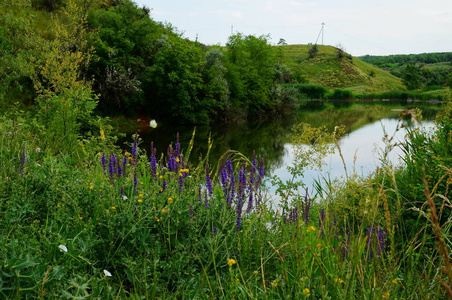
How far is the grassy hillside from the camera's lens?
82188mm

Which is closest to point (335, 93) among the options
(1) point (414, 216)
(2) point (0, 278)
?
(1) point (414, 216)

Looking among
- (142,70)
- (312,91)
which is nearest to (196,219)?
(142,70)

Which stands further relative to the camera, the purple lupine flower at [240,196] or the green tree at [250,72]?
the green tree at [250,72]

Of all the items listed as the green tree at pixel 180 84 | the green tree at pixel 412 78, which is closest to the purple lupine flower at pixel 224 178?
the green tree at pixel 180 84

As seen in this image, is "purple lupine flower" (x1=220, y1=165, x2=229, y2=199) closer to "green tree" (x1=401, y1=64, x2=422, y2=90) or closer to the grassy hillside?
the grassy hillside

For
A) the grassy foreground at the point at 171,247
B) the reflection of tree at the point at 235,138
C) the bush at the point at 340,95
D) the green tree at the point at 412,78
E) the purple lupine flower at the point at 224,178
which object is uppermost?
the green tree at the point at 412,78

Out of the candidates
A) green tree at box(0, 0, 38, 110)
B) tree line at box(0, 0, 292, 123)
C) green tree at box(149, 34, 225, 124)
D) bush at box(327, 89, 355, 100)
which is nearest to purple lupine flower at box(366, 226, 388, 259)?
green tree at box(0, 0, 38, 110)

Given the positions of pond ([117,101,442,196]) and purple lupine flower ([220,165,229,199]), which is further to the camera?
pond ([117,101,442,196])

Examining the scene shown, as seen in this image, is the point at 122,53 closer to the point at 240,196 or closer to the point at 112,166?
the point at 112,166

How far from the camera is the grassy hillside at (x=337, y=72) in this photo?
8219cm

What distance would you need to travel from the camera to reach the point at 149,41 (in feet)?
86.1

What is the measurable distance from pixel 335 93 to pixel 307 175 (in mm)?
54724

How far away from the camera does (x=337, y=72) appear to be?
87250mm

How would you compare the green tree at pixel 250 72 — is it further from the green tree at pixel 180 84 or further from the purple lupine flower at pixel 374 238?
the purple lupine flower at pixel 374 238
